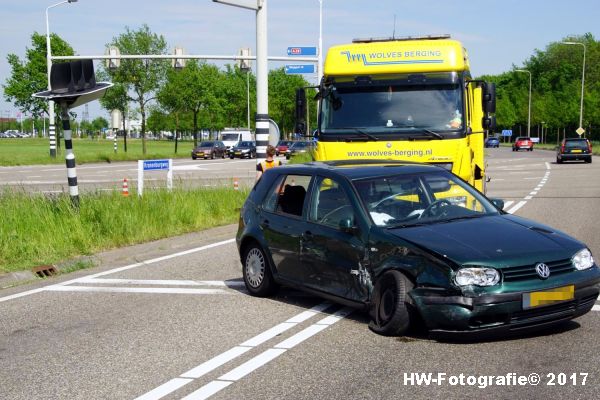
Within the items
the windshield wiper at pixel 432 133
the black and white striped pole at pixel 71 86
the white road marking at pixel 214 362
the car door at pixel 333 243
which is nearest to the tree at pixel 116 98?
the black and white striped pole at pixel 71 86

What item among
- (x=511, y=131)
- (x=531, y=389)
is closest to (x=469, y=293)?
(x=531, y=389)

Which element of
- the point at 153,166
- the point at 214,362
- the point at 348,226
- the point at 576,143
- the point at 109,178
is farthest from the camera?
the point at 576,143

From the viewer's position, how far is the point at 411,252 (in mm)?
6094

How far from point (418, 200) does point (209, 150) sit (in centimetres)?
5287

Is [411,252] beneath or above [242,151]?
above

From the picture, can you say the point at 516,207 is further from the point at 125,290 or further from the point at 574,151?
the point at 574,151

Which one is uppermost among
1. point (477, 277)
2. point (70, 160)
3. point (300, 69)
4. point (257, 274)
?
point (300, 69)

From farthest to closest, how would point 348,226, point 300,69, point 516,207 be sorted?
point 300,69 → point 516,207 → point 348,226

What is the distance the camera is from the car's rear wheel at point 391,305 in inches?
240

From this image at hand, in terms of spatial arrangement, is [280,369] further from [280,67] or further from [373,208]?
[280,67]

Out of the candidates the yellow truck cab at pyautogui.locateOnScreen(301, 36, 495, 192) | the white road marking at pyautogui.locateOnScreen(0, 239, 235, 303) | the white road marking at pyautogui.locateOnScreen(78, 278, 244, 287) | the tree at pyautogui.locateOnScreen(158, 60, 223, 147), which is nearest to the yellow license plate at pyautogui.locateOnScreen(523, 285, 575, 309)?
the white road marking at pyautogui.locateOnScreen(78, 278, 244, 287)

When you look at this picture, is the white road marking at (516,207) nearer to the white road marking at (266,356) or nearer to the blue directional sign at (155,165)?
the blue directional sign at (155,165)

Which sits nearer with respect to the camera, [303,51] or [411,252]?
[411,252]

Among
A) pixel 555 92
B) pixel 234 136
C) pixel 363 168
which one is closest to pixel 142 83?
pixel 234 136
